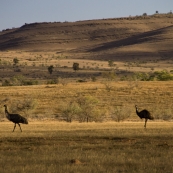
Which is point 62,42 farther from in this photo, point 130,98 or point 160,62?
point 130,98

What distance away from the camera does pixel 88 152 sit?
1609 cm

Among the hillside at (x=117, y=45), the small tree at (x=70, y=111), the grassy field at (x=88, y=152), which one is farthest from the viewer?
the hillside at (x=117, y=45)

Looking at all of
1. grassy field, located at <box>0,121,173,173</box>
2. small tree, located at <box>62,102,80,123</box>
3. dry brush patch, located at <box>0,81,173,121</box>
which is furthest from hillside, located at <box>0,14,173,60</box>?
grassy field, located at <box>0,121,173,173</box>

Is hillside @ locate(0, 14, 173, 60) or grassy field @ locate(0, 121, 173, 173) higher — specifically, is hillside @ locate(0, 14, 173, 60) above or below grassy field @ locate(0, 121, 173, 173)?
above

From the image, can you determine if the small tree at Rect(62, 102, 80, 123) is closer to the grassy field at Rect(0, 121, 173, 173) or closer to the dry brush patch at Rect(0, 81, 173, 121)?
the dry brush patch at Rect(0, 81, 173, 121)

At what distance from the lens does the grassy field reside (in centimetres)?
1340

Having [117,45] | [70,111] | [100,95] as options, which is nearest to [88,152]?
[70,111]

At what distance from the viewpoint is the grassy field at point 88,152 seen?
44.0ft

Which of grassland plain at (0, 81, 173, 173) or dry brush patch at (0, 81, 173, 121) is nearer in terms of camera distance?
grassland plain at (0, 81, 173, 173)

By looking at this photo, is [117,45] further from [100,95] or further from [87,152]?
[87,152]

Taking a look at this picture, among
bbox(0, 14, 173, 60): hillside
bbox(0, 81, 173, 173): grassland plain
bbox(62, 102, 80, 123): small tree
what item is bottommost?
bbox(62, 102, 80, 123): small tree

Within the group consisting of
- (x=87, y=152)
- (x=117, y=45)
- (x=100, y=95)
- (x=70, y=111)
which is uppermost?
(x=117, y=45)

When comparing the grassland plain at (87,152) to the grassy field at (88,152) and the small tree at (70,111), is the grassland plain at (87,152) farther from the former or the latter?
the small tree at (70,111)

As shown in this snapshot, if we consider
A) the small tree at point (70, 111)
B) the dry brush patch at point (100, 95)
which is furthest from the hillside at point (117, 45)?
the small tree at point (70, 111)
